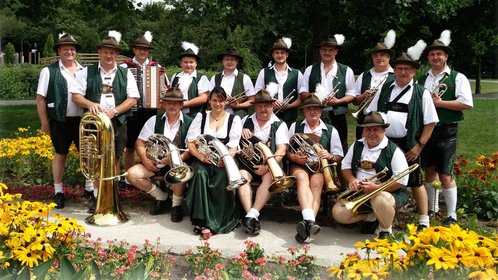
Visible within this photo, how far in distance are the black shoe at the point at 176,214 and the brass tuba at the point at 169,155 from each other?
383mm

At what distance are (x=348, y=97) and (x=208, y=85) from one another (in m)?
1.81

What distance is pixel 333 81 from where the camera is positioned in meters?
6.12

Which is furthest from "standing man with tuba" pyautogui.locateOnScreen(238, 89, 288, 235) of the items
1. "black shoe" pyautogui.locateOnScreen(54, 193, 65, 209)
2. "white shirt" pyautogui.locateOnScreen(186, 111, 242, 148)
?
"black shoe" pyautogui.locateOnScreen(54, 193, 65, 209)

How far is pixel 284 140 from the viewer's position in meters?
5.52

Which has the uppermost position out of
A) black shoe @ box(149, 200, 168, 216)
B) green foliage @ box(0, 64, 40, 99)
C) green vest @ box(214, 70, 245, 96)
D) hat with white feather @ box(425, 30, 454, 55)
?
green foliage @ box(0, 64, 40, 99)

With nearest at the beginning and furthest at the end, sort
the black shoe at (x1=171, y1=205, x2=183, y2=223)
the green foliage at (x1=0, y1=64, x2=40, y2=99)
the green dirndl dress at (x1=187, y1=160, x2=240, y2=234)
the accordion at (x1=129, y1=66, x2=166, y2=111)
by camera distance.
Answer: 1. the green dirndl dress at (x1=187, y1=160, x2=240, y2=234)
2. the black shoe at (x1=171, y1=205, x2=183, y2=223)
3. the accordion at (x1=129, y1=66, x2=166, y2=111)
4. the green foliage at (x1=0, y1=64, x2=40, y2=99)

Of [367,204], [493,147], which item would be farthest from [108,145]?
[493,147]

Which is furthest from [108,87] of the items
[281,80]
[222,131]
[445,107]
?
[445,107]

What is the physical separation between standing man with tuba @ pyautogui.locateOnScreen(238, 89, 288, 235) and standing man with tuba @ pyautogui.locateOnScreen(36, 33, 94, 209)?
211 cm

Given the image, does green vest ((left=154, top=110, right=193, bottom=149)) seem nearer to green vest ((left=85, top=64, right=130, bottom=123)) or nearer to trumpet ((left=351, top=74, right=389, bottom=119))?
green vest ((left=85, top=64, right=130, bottom=123))

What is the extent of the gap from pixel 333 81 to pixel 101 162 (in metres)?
2.89

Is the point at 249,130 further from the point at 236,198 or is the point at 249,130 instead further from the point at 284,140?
the point at 236,198

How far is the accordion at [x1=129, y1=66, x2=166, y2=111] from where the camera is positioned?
6184 mm

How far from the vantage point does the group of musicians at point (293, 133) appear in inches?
198
